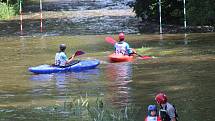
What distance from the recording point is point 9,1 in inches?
1864

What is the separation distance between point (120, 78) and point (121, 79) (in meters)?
0.19

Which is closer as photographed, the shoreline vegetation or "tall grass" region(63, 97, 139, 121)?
"tall grass" region(63, 97, 139, 121)

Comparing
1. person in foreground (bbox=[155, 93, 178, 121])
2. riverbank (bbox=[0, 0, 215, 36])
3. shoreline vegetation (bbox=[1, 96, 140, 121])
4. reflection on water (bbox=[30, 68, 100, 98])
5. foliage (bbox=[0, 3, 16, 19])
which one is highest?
foliage (bbox=[0, 3, 16, 19])

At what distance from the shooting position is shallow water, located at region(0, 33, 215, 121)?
14.2 metres

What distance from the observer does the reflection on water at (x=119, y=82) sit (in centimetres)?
1487

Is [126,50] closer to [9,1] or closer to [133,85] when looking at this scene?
[133,85]

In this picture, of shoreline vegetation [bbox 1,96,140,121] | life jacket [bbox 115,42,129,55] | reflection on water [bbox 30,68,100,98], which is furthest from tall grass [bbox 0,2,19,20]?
shoreline vegetation [bbox 1,96,140,121]

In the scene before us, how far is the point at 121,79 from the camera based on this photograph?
18.3 meters

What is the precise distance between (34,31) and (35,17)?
31.7ft

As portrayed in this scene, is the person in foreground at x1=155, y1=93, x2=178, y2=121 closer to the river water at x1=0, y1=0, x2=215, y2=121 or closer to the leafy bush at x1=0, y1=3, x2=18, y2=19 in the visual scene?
the river water at x1=0, y1=0, x2=215, y2=121

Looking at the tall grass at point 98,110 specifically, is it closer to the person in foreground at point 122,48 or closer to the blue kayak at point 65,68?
the blue kayak at point 65,68

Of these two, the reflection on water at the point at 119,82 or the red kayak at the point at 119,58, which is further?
the red kayak at the point at 119,58

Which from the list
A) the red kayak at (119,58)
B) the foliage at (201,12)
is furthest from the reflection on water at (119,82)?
the foliage at (201,12)

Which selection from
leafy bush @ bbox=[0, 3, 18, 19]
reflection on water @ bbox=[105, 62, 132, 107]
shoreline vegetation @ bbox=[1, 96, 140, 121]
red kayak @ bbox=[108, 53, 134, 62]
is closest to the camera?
shoreline vegetation @ bbox=[1, 96, 140, 121]
